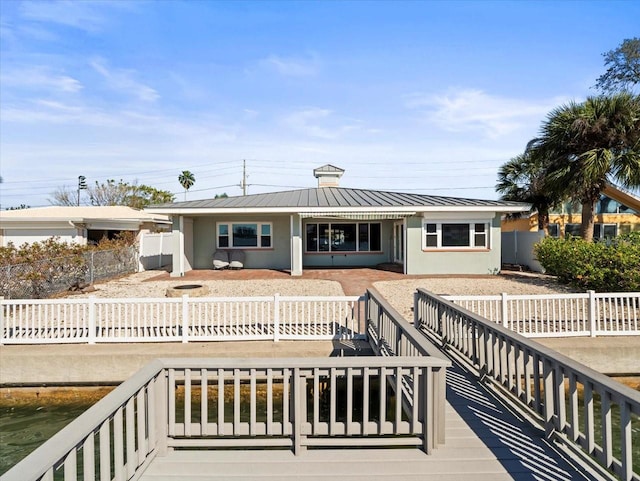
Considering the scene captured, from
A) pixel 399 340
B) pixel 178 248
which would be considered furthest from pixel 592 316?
pixel 178 248

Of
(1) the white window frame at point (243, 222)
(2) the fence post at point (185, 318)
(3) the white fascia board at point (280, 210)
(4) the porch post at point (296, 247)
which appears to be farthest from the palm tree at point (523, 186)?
(2) the fence post at point (185, 318)

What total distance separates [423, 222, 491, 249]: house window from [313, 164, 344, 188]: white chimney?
776cm

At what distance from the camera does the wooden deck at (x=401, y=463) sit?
9.78 ft

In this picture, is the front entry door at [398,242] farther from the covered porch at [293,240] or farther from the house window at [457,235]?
the house window at [457,235]

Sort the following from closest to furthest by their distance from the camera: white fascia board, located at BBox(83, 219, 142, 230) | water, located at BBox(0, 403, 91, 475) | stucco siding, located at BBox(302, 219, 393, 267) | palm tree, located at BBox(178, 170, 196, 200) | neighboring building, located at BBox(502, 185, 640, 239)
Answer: water, located at BBox(0, 403, 91, 475)
white fascia board, located at BBox(83, 219, 142, 230)
stucco siding, located at BBox(302, 219, 393, 267)
neighboring building, located at BBox(502, 185, 640, 239)
palm tree, located at BBox(178, 170, 196, 200)

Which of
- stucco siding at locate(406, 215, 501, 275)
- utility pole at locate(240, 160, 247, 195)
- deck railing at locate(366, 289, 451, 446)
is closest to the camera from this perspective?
deck railing at locate(366, 289, 451, 446)

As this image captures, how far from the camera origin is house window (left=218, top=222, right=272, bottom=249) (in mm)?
18359

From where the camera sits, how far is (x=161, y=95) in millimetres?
18500

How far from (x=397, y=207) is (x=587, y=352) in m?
9.78

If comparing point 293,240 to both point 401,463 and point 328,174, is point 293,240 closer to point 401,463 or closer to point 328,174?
point 328,174

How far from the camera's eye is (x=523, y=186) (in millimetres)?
22547

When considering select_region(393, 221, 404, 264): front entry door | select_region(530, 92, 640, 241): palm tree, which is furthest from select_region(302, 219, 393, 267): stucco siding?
select_region(530, 92, 640, 241): palm tree

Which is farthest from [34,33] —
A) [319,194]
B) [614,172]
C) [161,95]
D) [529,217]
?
[529,217]

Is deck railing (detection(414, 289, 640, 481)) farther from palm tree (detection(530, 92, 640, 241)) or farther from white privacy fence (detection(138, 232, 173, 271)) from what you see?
white privacy fence (detection(138, 232, 173, 271))
